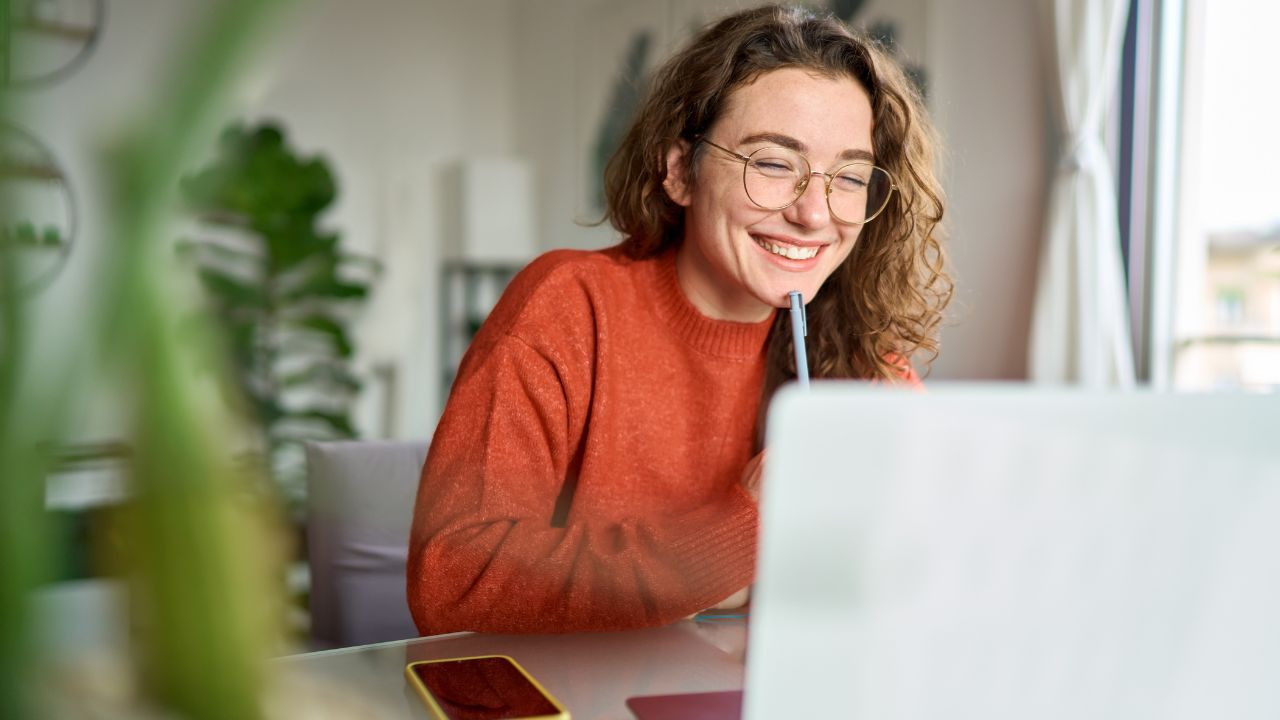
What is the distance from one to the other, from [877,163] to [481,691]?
0.88 metres

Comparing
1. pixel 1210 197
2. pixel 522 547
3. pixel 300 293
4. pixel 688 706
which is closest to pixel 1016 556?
pixel 688 706

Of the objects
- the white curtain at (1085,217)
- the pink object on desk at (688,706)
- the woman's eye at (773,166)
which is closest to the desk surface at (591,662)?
the pink object on desk at (688,706)

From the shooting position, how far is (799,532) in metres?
0.35

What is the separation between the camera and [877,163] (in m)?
1.38

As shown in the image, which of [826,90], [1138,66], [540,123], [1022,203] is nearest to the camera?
[826,90]

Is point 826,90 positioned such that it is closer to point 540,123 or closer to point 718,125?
point 718,125

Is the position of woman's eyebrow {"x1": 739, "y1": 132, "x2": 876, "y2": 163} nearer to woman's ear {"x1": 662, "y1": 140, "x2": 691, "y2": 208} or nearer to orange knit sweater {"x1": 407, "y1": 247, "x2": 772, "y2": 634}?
woman's ear {"x1": 662, "y1": 140, "x2": 691, "y2": 208}

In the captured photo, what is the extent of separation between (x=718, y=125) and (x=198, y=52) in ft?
3.92

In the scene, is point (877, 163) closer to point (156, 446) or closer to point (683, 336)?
point (683, 336)

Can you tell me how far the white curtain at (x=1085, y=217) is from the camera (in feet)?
8.39

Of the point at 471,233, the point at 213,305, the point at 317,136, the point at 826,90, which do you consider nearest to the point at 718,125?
the point at 826,90

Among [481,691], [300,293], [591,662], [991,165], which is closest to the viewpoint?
[481,691]

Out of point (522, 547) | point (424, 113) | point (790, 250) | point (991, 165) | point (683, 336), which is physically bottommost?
point (522, 547)

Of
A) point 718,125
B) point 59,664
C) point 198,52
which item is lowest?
point 59,664
